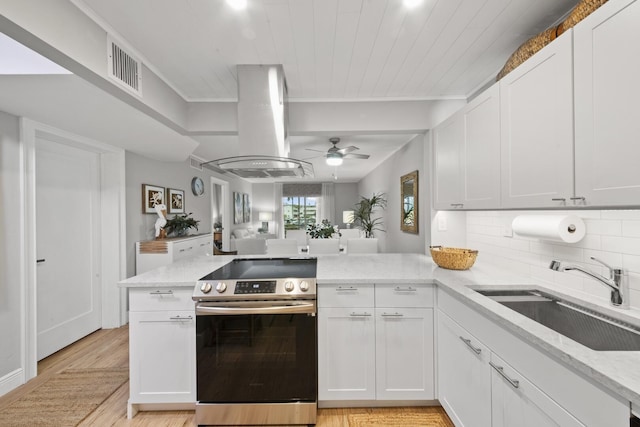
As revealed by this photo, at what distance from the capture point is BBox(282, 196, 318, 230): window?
9094mm

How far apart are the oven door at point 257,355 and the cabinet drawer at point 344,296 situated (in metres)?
0.11

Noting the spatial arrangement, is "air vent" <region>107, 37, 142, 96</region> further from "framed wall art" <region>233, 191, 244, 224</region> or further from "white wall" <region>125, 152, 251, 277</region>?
"framed wall art" <region>233, 191, 244, 224</region>

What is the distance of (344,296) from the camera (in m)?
1.78

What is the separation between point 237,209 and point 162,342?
18.1 feet

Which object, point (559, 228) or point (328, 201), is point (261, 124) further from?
point (328, 201)

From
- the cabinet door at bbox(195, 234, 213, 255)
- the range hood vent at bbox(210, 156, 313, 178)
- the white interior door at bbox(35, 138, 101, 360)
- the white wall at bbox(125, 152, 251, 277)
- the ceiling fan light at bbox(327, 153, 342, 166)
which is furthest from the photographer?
the cabinet door at bbox(195, 234, 213, 255)

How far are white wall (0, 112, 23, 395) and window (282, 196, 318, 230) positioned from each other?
7068 mm

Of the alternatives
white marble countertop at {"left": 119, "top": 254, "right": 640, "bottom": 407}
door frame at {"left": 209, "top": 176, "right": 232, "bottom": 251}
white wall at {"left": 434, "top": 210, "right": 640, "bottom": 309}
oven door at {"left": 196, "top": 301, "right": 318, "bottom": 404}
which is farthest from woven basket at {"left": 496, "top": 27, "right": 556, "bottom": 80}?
door frame at {"left": 209, "top": 176, "right": 232, "bottom": 251}

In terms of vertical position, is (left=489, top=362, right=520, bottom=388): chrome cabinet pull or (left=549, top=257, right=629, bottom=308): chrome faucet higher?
(left=549, top=257, right=629, bottom=308): chrome faucet

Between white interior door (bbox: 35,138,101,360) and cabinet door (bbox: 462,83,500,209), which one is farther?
white interior door (bbox: 35,138,101,360)

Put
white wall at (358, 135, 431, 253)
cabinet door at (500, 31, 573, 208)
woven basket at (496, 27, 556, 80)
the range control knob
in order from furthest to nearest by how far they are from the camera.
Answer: white wall at (358, 135, 431, 253)
the range control knob
woven basket at (496, 27, 556, 80)
cabinet door at (500, 31, 573, 208)

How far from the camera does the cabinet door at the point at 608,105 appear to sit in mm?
904

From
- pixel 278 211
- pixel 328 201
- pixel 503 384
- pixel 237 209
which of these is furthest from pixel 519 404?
pixel 278 211

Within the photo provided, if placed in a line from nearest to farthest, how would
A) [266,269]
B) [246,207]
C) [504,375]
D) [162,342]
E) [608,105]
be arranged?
[608,105] → [504,375] → [162,342] → [266,269] → [246,207]
